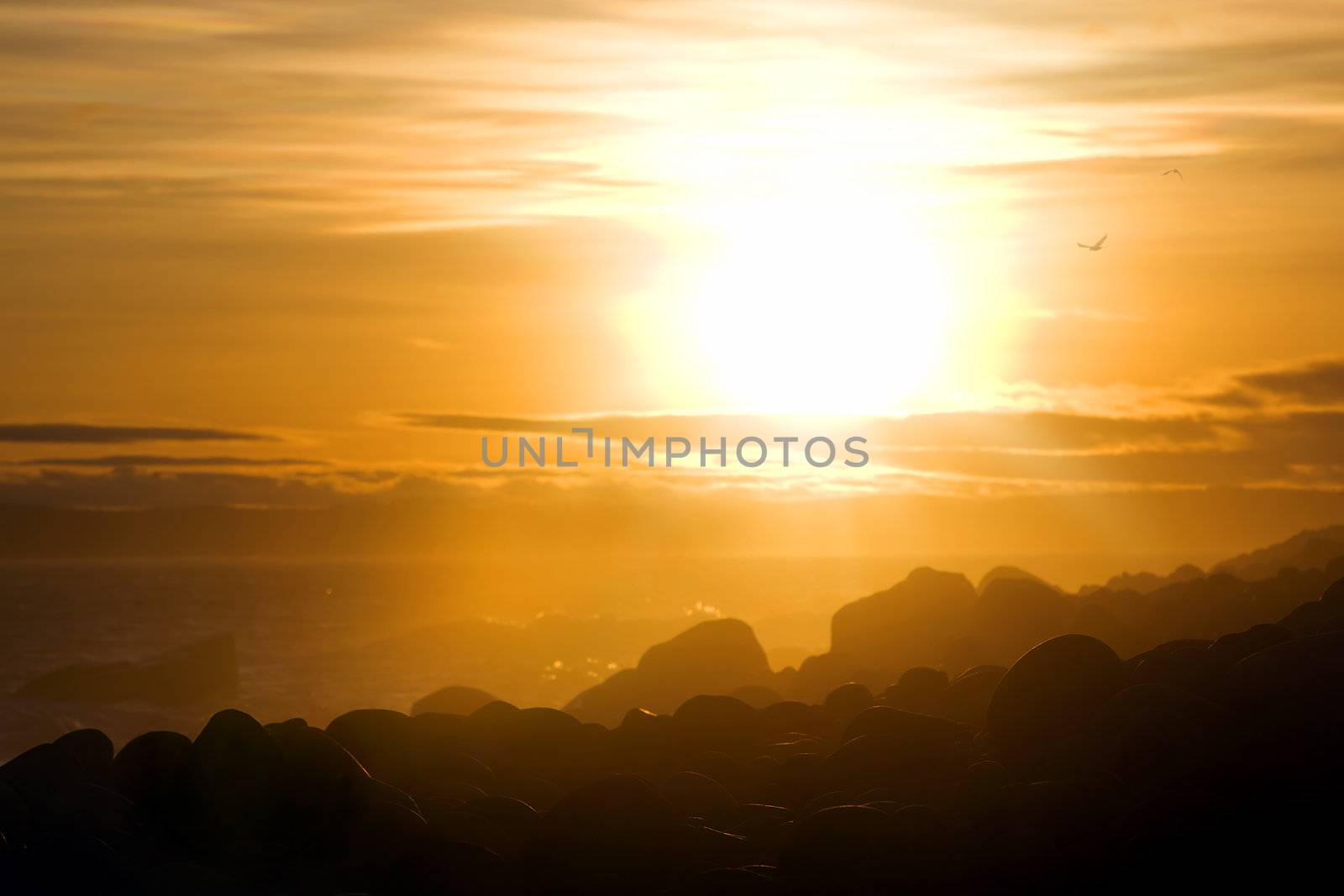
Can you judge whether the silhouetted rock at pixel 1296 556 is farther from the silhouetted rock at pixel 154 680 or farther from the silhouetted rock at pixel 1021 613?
the silhouetted rock at pixel 154 680

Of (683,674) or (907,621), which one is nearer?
(683,674)

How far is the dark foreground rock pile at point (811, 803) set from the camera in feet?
35.0

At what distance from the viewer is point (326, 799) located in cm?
1346

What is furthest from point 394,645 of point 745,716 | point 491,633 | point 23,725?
point 745,716

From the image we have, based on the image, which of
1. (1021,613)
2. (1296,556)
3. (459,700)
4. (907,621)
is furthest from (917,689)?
(1296,556)

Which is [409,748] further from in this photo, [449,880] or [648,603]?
[648,603]

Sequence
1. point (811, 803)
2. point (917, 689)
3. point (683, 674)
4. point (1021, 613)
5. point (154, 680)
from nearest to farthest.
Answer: point (811, 803) → point (917, 689) → point (683, 674) → point (1021, 613) → point (154, 680)

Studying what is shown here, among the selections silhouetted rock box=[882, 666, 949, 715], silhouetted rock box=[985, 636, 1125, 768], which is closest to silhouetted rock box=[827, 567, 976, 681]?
silhouetted rock box=[882, 666, 949, 715]

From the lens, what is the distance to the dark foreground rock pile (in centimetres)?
1068

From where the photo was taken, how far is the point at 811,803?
12711 millimetres

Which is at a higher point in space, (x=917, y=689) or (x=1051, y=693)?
(x=1051, y=693)

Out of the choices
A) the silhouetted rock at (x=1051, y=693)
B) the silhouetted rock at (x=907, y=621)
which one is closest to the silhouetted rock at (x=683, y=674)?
the silhouetted rock at (x=907, y=621)

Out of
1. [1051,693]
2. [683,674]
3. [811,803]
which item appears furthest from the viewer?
[683,674]

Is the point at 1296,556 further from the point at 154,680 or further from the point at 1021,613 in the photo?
the point at 154,680
